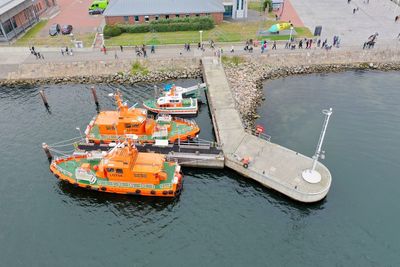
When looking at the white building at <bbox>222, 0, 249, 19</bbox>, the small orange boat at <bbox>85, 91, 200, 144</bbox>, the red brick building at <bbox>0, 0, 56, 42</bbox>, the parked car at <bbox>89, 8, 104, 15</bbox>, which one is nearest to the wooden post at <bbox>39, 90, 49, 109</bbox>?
the small orange boat at <bbox>85, 91, 200, 144</bbox>

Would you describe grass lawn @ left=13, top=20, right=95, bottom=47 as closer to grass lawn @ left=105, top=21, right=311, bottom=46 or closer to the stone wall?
grass lawn @ left=105, top=21, right=311, bottom=46

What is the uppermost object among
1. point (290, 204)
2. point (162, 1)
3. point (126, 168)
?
point (162, 1)

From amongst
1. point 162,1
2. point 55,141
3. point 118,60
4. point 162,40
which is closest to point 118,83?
point 118,60

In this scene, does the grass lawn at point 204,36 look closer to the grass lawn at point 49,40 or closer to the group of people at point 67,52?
the grass lawn at point 49,40

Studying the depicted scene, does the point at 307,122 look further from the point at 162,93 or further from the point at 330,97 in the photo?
the point at 162,93

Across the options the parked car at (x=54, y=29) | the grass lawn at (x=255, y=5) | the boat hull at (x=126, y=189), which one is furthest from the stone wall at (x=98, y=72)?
the grass lawn at (x=255, y=5)
